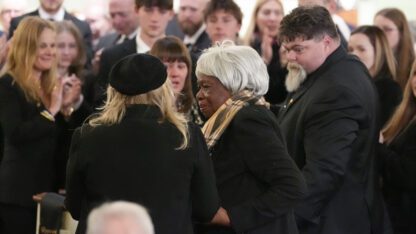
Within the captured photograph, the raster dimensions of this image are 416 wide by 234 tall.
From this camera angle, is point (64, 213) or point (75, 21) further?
point (75, 21)

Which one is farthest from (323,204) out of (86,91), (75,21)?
(75,21)

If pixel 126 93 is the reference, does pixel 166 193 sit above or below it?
below

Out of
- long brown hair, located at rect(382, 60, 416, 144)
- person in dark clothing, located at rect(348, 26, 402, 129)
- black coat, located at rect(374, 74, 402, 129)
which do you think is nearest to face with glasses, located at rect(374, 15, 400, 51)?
person in dark clothing, located at rect(348, 26, 402, 129)

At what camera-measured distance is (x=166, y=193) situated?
4.39 metres

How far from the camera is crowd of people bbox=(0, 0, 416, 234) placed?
Answer: 14.4 ft

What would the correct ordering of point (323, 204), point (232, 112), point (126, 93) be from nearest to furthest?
point (126, 93)
point (232, 112)
point (323, 204)

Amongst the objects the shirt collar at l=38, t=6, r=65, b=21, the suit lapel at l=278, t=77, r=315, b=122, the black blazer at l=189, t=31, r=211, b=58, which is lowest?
the black blazer at l=189, t=31, r=211, b=58

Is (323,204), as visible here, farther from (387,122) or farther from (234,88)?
(387,122)

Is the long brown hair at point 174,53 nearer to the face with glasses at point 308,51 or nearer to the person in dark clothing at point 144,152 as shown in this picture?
the face with glasses at point 308,51

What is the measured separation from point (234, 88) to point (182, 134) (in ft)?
1.55

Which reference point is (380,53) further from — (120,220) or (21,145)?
A: (120,220)


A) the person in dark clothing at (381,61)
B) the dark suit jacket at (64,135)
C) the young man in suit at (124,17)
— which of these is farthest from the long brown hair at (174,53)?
the young man in suit at (124,17)

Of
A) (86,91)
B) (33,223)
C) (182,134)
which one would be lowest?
(33,223)

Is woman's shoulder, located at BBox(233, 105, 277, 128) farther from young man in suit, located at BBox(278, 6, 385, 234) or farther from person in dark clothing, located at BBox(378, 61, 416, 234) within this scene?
person in dark clothing, located at BBox(378, 61, 416, 234)
